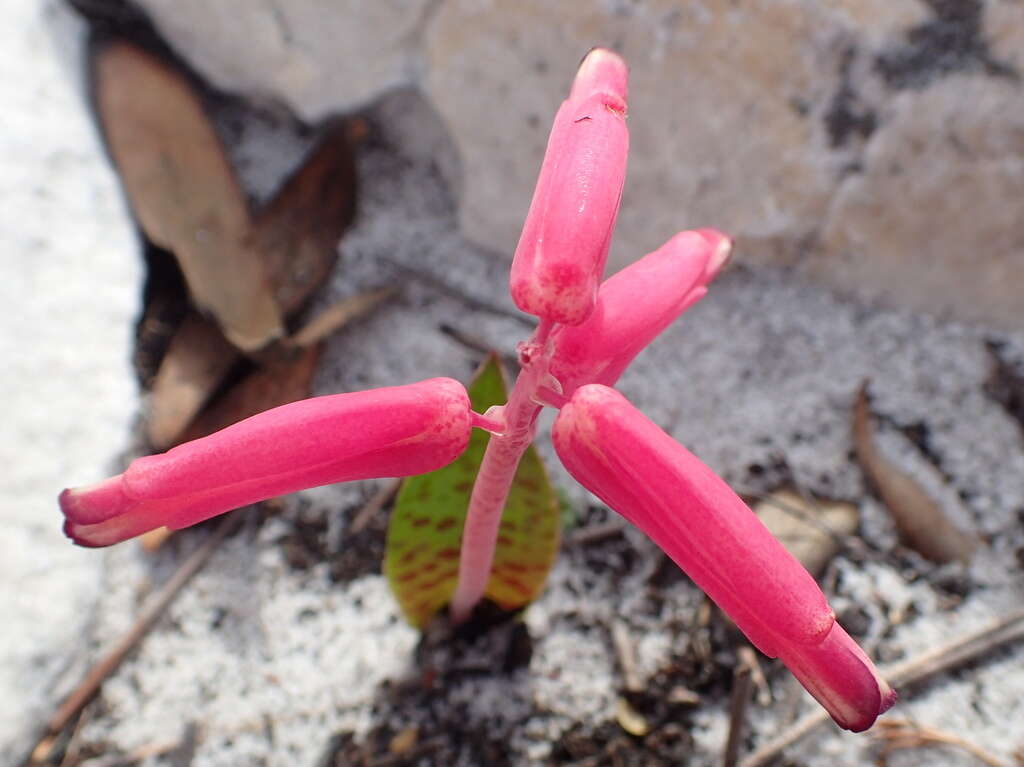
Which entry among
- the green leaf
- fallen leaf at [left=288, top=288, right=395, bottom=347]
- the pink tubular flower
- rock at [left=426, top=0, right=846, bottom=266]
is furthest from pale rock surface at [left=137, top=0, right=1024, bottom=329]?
the pink tubular flower

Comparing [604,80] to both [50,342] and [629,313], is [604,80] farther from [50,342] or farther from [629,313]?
[50,342]

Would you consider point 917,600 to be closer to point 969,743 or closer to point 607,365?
point 969,743

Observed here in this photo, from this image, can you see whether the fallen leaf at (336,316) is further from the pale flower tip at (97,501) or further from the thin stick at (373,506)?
the pale flower tip at (97,501)

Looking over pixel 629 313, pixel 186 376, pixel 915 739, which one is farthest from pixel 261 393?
pixel 915 739

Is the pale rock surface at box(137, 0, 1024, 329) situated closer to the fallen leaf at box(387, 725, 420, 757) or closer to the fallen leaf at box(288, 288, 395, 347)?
the fallen leaf at box(288, 288, 395, 347)

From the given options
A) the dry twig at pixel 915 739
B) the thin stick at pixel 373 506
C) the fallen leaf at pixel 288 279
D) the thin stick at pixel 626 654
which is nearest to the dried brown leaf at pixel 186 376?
the fallen leaf at pixel 288 279

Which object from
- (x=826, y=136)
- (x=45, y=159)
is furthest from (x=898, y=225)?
(x=45, y=159)
